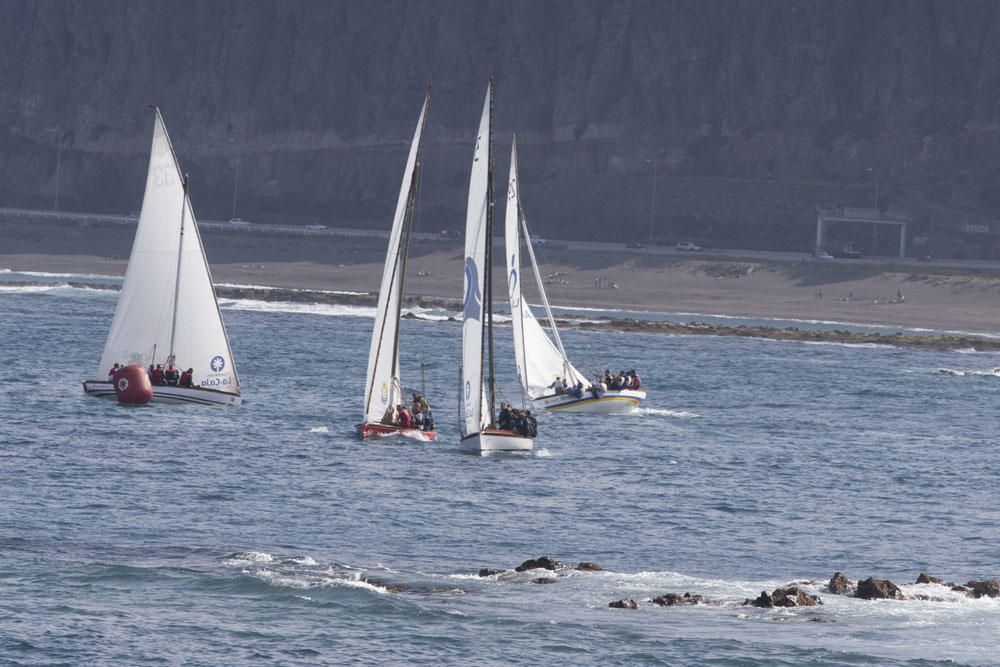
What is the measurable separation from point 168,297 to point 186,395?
3350mm

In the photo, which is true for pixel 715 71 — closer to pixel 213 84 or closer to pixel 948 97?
pixel 948 97

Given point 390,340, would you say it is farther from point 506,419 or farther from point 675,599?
point 675,599

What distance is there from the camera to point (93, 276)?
12781 centimetres

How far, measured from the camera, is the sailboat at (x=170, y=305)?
54188mm

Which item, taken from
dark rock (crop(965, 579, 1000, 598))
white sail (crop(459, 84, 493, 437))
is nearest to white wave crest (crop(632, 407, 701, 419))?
white sail (crop(459, 84, 493, 437))

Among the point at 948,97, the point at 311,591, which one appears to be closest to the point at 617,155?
the point at 948,97

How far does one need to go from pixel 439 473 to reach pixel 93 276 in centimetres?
8933

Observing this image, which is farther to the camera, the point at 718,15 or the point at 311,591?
the point at 718,15

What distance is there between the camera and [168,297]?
54188 millimetres

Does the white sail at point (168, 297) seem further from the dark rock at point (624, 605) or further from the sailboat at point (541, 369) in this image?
the dark rock at point (624, 605)

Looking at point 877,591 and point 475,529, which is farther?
point 475,529

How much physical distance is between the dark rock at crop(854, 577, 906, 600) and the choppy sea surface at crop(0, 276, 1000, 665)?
0.25 metres

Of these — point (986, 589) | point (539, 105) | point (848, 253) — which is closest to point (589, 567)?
point (986, 589)

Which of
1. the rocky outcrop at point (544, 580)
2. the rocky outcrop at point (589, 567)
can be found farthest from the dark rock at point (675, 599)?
the rocky outcrop at point (589, 567)
